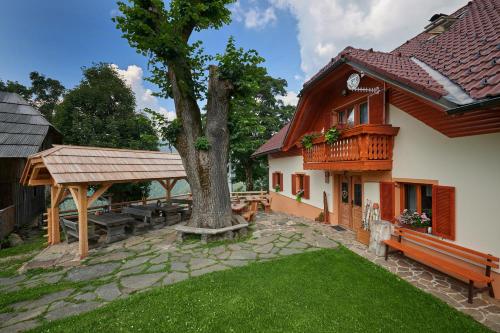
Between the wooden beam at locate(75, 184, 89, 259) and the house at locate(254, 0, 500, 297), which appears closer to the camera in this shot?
the house at locate(254, 0, 500, 297)

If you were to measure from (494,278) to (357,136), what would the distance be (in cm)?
399

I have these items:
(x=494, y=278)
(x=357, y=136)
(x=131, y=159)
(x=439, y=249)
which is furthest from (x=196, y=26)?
(x=494, y=278)

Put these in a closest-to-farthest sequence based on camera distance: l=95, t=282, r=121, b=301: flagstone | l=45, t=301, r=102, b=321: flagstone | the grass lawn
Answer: the grass lawn, l=45, t=301, r=102, b=321: flagstone, l=95, t=282, r=121, b=301: flagstone

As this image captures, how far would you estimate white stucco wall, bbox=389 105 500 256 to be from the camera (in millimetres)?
4078

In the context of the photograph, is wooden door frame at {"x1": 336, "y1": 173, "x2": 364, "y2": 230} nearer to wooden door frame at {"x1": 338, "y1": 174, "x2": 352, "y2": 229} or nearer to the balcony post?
wooden door frame at {"x1": 338, "y1": 174, "x2": 352, "y2": 229}

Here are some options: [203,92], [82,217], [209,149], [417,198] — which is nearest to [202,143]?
[209,149]

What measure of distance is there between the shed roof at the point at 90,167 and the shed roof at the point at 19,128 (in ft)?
13.5

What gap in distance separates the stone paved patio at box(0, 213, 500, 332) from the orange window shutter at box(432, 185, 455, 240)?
1005 mm

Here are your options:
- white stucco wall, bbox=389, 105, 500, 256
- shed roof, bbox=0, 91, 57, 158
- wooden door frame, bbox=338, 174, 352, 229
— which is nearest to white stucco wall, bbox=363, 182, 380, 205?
wooden door frame, bbox=338, 174, 352, 229

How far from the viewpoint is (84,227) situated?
683 centimetres

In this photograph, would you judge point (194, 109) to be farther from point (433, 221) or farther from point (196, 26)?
point (433, 221)

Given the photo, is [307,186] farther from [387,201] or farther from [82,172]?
[82,172]

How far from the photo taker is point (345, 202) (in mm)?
8922

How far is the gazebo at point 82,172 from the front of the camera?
6500mm
